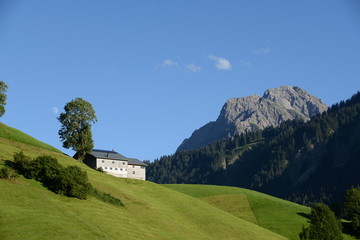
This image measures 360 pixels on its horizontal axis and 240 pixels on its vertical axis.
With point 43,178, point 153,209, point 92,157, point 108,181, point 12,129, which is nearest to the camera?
point 43,178

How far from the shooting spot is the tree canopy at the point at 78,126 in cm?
12450

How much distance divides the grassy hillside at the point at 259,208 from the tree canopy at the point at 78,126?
3354 cm

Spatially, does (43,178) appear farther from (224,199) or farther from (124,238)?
(224,199)

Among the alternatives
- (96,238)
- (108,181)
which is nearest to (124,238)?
(96,238)

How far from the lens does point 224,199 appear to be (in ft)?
406

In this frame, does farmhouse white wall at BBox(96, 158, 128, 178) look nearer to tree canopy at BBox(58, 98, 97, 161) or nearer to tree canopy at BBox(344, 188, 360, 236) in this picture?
tree canopy at BBox(58, 98, 97, 161)

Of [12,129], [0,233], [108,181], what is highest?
[12,129]

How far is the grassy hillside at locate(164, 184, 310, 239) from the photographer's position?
100938 millimetres

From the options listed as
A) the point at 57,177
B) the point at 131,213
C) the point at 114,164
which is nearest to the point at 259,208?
the point at 131,213

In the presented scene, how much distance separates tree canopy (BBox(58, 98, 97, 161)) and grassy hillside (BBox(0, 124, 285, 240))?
10.6 meters

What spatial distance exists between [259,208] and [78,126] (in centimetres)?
5366

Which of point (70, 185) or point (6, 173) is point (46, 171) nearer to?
point (70, 185)

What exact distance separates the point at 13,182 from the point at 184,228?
29.4m

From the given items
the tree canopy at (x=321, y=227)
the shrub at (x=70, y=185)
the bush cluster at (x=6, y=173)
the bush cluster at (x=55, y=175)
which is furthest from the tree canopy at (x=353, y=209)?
the bush cluster at (x=6, y=173)
